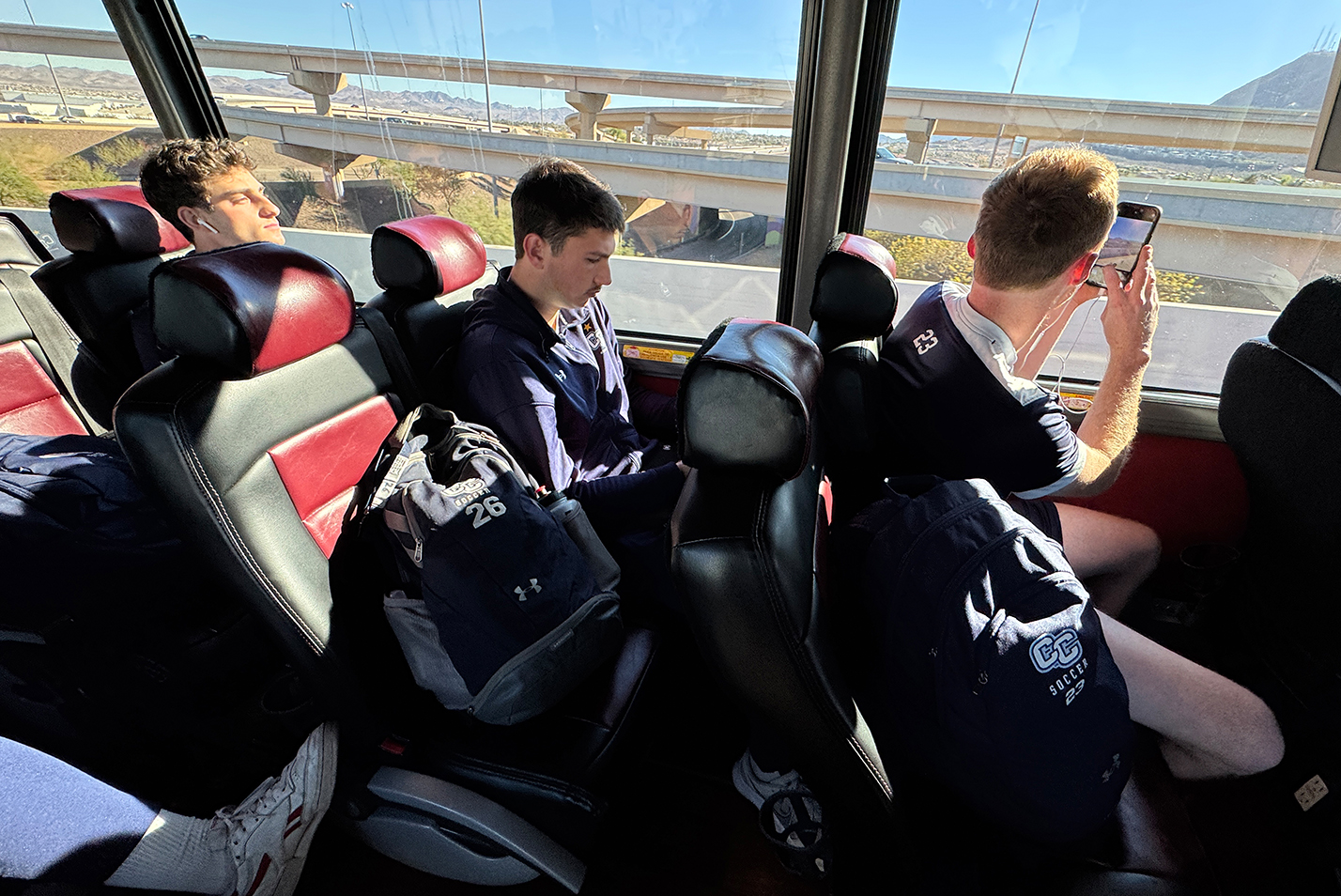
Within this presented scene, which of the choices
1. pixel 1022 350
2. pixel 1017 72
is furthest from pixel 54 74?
pixel 1022 350

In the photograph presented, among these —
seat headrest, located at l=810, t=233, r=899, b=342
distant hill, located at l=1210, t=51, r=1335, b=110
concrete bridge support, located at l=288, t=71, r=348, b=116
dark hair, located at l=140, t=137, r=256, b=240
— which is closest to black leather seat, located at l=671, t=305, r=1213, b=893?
seat headrest, located at l=810, t=233, r=899, b=342

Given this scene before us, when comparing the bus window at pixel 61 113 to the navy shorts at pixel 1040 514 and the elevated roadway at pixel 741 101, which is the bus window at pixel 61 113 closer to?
the elevated roadway at pixel 741 101

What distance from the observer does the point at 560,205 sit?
1652 mm

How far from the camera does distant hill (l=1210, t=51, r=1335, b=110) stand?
1514mm

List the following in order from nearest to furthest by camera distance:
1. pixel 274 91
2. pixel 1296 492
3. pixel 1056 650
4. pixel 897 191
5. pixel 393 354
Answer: pixel 1056 650 < pixel 1296 492 < pixel 393 354 < pixel 897 191 < pixel 274 91

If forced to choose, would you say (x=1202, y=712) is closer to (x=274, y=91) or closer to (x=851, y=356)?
(x=851, y=356)

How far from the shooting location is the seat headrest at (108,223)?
1943 mm

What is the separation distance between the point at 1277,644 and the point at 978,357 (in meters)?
0.95

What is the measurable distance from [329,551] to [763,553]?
2.97 ft

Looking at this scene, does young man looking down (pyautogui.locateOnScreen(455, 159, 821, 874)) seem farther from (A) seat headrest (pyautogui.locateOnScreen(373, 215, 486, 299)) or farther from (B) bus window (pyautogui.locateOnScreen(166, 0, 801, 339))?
(B) bus window (pyautogui.locateOnScreen(166, 0, 801, 339))

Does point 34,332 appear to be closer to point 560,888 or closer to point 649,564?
point 649,564

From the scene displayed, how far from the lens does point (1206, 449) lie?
1.86 m

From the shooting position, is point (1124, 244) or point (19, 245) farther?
point (19, 245)

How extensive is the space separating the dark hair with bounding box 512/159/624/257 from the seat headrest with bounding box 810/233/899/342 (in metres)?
0.63
